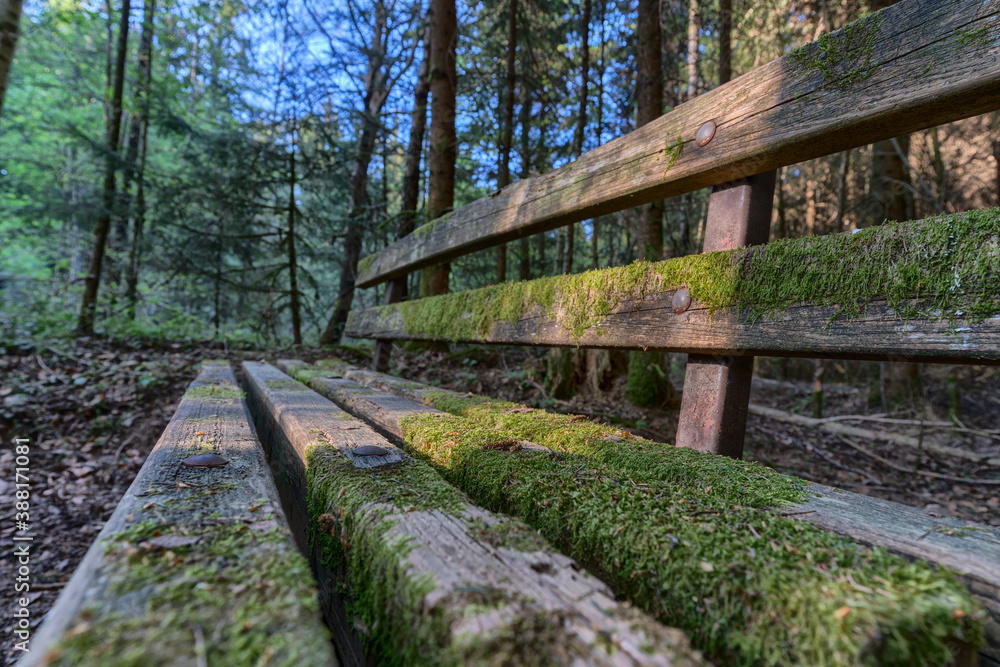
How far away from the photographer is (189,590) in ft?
2.05

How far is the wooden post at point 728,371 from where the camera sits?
1617 millimetres

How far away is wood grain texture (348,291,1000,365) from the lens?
40.6 inches

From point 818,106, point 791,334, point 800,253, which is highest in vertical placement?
point 818,106

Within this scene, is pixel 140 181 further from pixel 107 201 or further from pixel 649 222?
pixel 649 222

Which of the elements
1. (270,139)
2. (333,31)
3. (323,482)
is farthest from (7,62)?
(333,31)

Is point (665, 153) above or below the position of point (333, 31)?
below

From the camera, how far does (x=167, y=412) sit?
4.56 meters

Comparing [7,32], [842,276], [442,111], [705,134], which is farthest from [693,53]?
[7,32]

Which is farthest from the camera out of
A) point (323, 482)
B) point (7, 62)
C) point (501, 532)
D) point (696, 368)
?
point (7, 62)

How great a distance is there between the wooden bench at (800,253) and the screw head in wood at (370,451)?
91cm

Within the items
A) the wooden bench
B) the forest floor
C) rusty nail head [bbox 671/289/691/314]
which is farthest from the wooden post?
the forest floor

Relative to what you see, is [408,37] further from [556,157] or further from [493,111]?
[556,157]

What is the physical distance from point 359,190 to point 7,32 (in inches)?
274

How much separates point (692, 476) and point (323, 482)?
1.02 m
